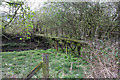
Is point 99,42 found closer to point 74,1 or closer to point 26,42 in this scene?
point 74,1

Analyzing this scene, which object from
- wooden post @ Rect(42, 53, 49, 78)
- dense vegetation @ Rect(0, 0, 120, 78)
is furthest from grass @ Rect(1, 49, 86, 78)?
wooden post @ Rect(42, 53, 49, 78)

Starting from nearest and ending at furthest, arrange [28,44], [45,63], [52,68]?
[45,63] → [52,68] → [28,44]

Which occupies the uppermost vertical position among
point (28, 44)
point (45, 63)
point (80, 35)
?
point (80, 35)

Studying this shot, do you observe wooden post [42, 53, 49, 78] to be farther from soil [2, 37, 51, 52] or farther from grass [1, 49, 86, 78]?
soil [2, 37, 51, 52]

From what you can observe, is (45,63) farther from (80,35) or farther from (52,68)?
(80,35)

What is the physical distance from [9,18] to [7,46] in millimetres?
9234

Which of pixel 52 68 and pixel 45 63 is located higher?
pixel 45 63

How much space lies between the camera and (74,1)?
18.8 ft

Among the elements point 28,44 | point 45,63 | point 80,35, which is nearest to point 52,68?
point 45,63

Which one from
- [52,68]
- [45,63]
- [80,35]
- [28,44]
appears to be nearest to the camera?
[45,63]

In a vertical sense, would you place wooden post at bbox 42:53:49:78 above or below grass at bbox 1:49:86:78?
above

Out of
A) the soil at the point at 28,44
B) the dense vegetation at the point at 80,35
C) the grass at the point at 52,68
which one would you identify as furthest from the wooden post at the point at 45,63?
the soil at the point at 28,44

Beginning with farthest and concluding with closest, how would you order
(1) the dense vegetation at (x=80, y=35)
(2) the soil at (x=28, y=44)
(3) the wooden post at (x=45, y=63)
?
(2) the soil at (x=28, y=44)
(1) the dense vegetation at (x=80, y=35)
(3) the wooden post at (x=45, y=63)

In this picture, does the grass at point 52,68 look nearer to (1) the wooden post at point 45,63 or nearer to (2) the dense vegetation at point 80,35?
(2) the dense vegetation at point 80,35
